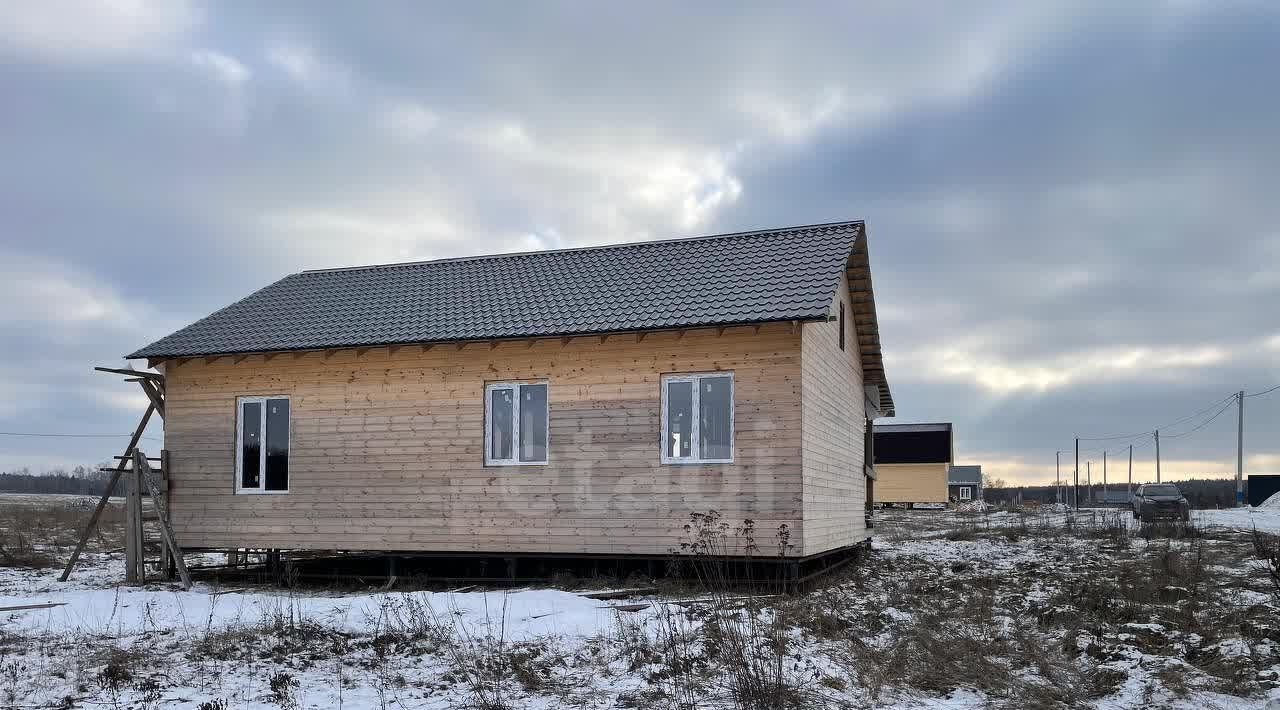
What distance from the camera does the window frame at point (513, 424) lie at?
53.1ft

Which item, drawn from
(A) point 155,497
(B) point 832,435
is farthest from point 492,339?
(A) point 155,497

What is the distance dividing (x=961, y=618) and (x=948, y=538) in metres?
17.7

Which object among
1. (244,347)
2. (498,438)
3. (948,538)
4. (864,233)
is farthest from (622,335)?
(948,538)

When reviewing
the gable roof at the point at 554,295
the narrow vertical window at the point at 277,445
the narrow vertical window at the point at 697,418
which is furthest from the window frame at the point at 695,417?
the narrow vertical window at the point at 277,445

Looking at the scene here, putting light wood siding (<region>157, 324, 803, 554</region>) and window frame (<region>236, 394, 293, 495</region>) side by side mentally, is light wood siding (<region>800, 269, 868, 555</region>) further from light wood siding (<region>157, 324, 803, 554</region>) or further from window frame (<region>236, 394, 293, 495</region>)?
window frame (<region>236, 394, 293, 495</region>)

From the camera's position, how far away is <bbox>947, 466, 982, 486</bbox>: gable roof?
80.8 m

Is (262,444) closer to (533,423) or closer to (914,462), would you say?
(533,423)

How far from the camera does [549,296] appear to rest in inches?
695

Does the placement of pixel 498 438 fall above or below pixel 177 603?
above

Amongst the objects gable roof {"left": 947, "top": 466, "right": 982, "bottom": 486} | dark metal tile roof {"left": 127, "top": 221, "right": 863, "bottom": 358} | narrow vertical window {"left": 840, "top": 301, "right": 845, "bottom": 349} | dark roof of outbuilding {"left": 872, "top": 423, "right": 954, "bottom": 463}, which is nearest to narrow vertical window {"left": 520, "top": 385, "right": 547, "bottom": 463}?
dark metal tile roof {"left": 127, "top": 221, "right": 863, "bottom": 358}

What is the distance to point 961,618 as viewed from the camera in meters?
12.6

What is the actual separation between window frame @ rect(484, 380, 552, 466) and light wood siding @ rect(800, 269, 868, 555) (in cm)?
397

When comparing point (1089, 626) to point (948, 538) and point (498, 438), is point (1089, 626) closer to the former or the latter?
point (498, 438)

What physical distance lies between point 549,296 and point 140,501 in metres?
7.68
